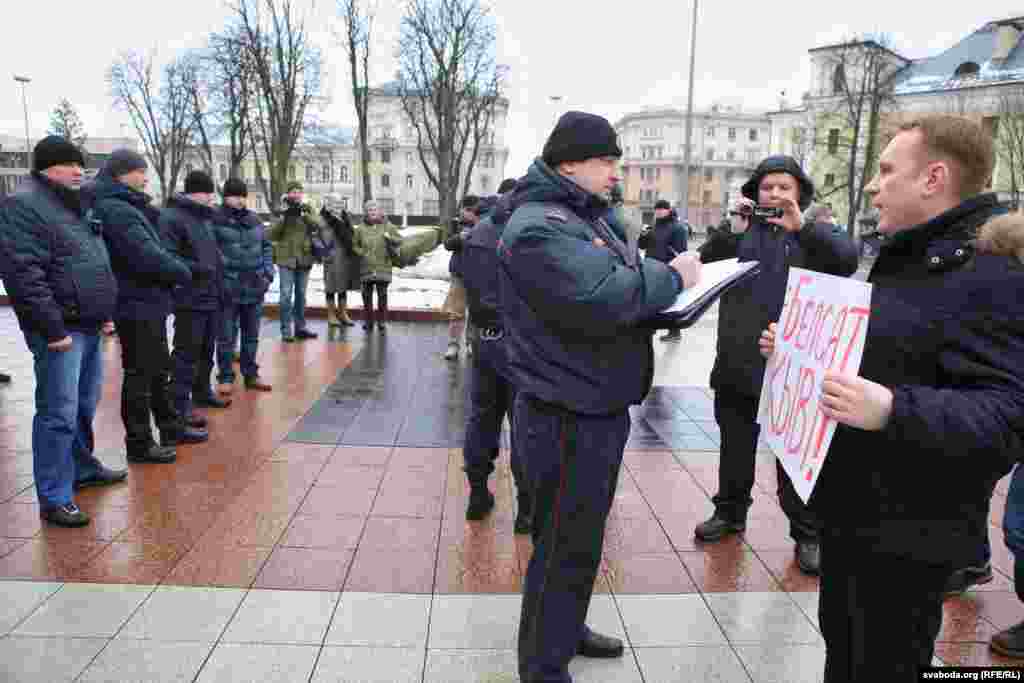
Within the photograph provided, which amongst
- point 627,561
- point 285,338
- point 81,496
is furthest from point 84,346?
point 285,338

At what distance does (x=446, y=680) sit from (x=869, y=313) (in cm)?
212

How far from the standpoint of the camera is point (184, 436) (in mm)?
5859

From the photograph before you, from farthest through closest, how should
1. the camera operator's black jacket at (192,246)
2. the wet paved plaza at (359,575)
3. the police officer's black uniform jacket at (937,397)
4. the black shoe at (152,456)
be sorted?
the camera operator's black jacket at (192,246), the black shoe at (152,456), the wet paved plaza at (359,575), the police officer's black uniform jacket at (937,397)

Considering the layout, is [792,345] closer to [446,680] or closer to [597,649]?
[597,649]

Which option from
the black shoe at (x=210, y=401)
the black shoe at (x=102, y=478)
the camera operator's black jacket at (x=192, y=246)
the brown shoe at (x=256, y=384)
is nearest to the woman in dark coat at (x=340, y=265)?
the brown shoe at (x=256, y=384)

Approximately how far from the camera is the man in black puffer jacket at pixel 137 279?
16.4ft

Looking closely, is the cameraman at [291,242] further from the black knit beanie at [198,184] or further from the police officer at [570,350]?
the police officer at [570,350]

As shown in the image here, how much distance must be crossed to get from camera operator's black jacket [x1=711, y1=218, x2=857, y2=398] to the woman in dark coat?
330 inches

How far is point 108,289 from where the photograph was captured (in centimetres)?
437

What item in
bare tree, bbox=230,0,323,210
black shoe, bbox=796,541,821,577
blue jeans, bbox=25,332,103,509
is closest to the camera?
black shoe, bbox=796,541,821,577

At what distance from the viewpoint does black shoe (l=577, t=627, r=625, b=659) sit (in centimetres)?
308

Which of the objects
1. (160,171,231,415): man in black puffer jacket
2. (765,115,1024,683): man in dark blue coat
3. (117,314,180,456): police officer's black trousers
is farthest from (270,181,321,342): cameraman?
(765,115,1024,683): man in dark blue coat

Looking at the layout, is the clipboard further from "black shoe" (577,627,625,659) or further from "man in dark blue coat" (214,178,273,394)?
"man in dark blue coat" (214,178,273,394)

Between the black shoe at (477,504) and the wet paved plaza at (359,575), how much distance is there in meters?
0.08
